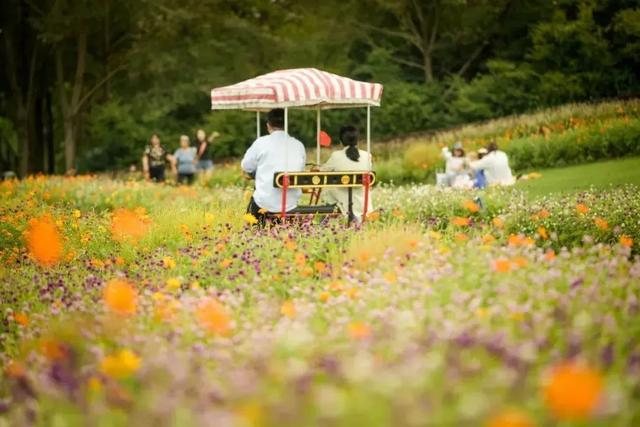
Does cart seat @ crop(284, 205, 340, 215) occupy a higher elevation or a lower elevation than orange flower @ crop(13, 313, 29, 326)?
higher

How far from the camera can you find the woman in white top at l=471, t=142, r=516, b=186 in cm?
2016

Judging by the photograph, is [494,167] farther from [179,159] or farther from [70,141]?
[70,141]

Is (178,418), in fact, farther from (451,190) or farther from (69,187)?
(69,187)

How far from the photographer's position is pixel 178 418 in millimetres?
3842

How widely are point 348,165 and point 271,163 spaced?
3.97 feet

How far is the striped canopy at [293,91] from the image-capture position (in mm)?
11961

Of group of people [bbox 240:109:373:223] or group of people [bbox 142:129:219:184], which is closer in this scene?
group of people [bbox 240:109:373:223]

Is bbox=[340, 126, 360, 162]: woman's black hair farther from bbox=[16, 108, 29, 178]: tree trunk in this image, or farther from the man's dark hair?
bbox=[16, 108, 29, 178]: tree trunk

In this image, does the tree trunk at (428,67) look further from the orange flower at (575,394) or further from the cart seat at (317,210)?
the orange flower at (575,394)

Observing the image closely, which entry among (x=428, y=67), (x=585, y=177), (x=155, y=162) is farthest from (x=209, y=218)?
(x=428, y=67)

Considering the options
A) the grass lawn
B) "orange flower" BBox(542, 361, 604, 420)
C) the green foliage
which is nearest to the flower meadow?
"orange flower" BBox(542, 361, 604, 420)

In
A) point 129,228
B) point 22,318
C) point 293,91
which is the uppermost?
point 293,91

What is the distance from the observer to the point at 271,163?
40.5 feet

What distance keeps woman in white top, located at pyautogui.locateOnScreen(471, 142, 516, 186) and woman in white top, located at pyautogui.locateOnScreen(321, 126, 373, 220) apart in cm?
732
